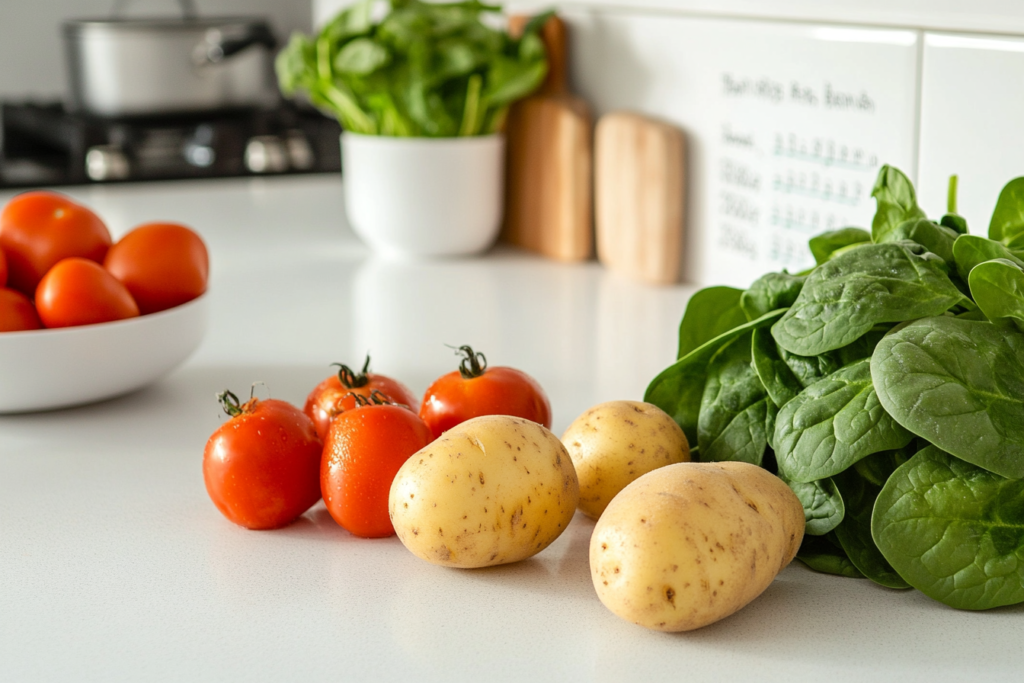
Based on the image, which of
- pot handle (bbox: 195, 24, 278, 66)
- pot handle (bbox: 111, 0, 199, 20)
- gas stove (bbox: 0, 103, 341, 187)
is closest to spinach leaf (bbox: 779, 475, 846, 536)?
gas stove (bbox: 0, 103, 341, 187)

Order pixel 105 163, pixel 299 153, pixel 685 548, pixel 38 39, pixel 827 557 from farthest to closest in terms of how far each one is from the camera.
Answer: pixel 38 39 < pixel 299 153 < pixel 105 163 < pixel 827 557 < pixel 685 548

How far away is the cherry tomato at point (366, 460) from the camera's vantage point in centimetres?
71

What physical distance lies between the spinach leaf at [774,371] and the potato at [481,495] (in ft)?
0.45

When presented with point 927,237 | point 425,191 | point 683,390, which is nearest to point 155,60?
point 425,191

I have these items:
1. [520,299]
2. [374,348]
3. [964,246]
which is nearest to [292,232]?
[520,299]

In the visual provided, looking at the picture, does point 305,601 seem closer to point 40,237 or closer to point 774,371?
point 774,371

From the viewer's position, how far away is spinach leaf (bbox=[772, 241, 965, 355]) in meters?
0.64

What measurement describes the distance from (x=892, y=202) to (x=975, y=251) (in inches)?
4.3

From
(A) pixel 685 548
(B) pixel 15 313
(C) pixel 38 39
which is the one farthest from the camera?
(C) pixel 38 39

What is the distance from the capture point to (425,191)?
162cm

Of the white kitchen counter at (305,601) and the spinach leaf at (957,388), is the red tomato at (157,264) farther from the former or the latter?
the spinach leaf at (957,388)

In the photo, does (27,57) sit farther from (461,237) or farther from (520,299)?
(520,299)

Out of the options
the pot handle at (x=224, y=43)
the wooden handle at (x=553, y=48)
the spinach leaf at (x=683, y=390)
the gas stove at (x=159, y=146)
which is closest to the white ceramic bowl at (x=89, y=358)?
the spinach leaf at (x=683, y=390)

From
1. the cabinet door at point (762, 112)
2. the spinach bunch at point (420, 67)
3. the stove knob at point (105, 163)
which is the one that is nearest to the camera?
the cabinet door at point (762, 112)
